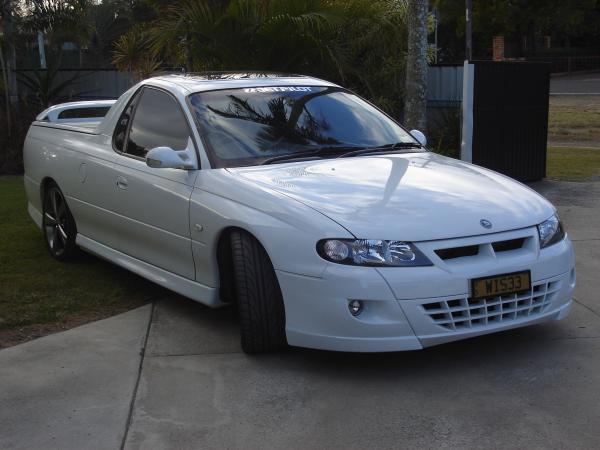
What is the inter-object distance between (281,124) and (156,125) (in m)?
0.96

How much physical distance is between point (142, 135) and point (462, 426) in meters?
3.31

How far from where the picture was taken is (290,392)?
4.44 meters

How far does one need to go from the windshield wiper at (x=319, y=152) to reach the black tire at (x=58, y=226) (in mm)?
2356

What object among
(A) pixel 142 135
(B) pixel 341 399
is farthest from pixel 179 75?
(B) pixel 341 399

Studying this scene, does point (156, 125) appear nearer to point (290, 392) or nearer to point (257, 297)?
point (257, 297)

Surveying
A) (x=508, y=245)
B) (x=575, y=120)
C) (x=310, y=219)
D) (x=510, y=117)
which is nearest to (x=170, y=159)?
(x=310, y=219)

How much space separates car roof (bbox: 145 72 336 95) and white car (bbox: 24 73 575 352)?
0.02 meters

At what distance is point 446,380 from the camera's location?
4531 mm

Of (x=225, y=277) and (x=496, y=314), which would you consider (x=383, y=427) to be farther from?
(x=225, y=277)

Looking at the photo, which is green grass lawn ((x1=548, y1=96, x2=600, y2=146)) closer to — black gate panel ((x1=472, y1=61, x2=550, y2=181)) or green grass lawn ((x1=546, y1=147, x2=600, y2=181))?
green grass lawn ((x1=546, y1=147, x2=600, y2=181))

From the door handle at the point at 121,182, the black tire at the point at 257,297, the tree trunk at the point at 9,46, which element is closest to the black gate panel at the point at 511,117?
the door handle at the point at 121,182

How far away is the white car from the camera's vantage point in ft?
14.5

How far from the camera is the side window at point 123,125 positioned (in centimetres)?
641

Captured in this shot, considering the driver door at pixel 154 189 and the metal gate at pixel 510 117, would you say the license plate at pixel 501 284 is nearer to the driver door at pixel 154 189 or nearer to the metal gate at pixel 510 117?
the driver door at pixel 154 189
